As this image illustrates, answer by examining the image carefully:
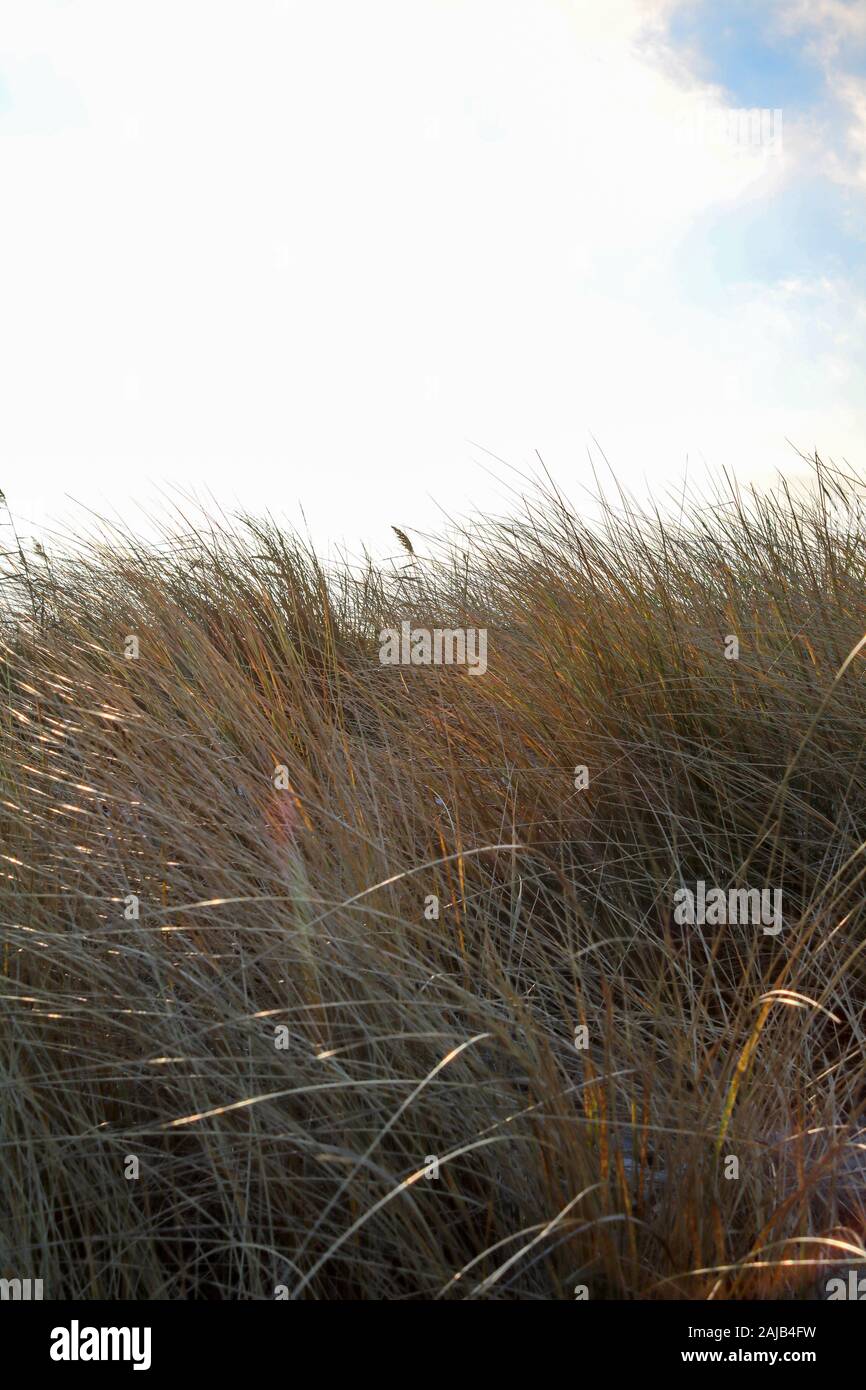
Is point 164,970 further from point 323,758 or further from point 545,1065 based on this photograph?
point 323,758

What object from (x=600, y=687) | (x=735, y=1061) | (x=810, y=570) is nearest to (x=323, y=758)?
(x=600, y=687)

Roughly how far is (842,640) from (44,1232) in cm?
236

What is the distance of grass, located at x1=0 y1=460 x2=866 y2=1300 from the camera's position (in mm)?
1385

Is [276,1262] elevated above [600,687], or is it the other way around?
[600,687]

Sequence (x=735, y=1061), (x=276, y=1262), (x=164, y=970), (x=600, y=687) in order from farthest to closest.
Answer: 1. (x=600, y=687)
2. (x=164, y=970)
3. (x=735, y=1061)
4. (x=276, y=1262)

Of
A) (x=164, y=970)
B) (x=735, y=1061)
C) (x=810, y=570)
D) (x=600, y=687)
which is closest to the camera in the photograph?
(x=735, y=1061)

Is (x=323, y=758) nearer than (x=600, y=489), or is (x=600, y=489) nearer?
(x=323, y=758)

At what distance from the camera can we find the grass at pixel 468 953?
1.38m

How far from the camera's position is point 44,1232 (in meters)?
1.37

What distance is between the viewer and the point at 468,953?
1.83 meters

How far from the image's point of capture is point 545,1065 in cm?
145

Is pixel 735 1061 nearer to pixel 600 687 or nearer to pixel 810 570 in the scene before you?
pixel 600 687

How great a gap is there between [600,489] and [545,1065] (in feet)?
8.69
